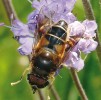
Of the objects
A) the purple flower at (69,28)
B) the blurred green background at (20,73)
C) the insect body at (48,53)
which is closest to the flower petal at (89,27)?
the purple flower at (69,28)

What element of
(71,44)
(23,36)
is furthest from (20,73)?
(71,44)

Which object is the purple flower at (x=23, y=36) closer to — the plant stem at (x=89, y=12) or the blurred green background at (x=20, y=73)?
the plant stem at (x=89, y=12)

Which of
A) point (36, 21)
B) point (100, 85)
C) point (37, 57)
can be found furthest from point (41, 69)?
point (100, 85)

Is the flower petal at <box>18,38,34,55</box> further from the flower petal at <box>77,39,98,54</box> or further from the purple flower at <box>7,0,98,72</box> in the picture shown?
the flower petal at <box>77,39,98,54</box>

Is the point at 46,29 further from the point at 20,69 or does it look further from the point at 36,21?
the point at 20,69

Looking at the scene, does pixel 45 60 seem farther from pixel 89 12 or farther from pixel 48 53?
pixel 89 12

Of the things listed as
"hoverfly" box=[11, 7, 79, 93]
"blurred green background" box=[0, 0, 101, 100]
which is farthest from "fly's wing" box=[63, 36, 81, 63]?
"blurred green background" box=[0, 0, 101, 100]
